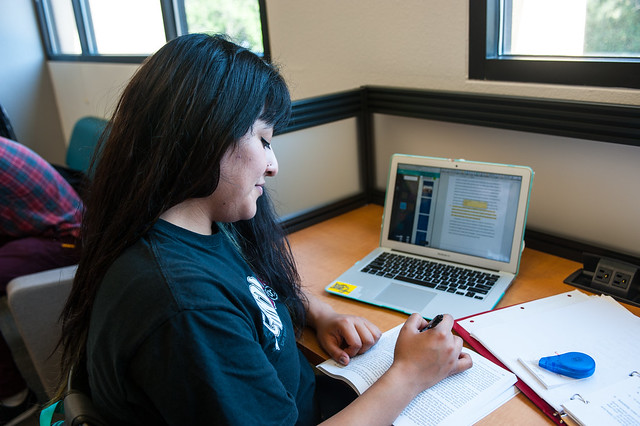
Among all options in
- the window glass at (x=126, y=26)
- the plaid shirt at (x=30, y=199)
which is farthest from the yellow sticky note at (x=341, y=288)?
the window glass at (x=126, y=26)

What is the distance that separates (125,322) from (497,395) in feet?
1.90

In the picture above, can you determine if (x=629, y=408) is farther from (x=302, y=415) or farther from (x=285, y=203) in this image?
(x=285, y=203)

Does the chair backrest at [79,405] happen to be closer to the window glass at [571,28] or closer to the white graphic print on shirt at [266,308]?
the white graphic print on shirt at [266,308]

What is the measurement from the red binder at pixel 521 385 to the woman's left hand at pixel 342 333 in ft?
Answer: 0.51

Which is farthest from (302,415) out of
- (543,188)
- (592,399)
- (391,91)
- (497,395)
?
(391,91)

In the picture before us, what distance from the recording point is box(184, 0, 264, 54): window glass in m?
2.28

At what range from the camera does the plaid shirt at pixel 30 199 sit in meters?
1.83

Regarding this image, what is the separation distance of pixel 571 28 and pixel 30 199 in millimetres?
1800

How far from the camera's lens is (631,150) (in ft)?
3.85

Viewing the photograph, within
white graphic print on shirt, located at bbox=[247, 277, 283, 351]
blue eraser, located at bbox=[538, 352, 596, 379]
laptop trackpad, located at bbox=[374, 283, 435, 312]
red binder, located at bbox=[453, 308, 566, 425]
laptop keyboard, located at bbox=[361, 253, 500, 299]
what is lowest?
red binder, located at bbox=[453, 308, 566, 425]

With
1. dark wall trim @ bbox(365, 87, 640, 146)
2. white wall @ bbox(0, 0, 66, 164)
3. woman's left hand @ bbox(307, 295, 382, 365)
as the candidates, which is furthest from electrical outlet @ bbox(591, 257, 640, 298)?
white wall @ bbox(0, 0, 66, 164)

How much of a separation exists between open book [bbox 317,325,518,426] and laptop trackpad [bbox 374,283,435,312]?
178mm

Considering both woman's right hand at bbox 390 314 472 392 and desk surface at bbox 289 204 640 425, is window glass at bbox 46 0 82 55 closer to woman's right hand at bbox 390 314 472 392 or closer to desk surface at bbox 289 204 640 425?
desk surface at bbox 289 204 640 425

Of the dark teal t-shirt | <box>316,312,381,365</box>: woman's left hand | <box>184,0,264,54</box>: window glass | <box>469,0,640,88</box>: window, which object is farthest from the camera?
<box>184,0,264,54</box>: window glass
